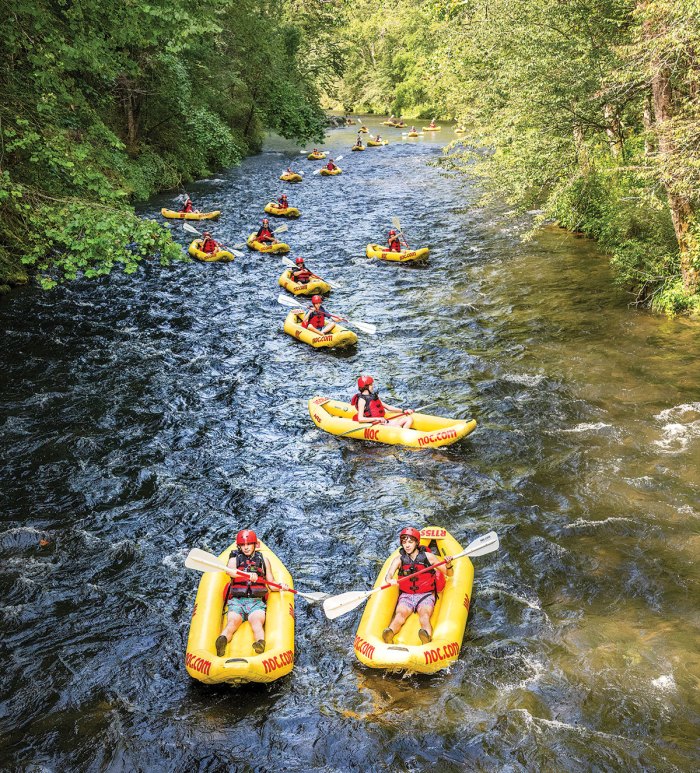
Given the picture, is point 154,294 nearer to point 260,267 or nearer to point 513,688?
point 260,267

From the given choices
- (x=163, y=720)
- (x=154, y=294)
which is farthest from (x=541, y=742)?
(x=154, y=294)

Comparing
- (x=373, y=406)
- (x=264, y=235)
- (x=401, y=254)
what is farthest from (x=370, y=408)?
(x=264, y=235)

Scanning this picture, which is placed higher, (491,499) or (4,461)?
(4,461)

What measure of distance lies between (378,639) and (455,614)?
2.47 feet

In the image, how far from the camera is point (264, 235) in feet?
61.3

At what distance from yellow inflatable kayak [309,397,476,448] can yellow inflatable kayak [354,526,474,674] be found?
6.65 feet

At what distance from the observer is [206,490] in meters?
8.48

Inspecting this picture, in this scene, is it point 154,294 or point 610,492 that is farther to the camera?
point 154,294

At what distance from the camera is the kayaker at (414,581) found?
6.30 metres

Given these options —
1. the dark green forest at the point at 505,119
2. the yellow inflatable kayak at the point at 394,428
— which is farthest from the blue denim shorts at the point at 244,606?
the dark green forest at the point at 505,119

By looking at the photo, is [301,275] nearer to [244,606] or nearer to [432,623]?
[244,606]

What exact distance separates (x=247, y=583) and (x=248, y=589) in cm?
6

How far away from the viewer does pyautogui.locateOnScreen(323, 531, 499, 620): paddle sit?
6117 mm

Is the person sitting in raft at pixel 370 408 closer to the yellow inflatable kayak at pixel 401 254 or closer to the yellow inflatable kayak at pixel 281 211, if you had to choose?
the yellow inflatable kayak at pixel 401 254
